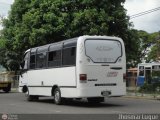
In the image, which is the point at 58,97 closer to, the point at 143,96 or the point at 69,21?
the point at 143,96

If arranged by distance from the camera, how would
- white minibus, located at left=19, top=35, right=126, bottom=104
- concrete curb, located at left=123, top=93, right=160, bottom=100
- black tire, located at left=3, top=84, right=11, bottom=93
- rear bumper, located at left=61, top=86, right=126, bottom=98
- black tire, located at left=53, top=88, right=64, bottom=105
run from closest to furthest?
rear bumper, located at left=61, top=86, right=126, bottom=98
white minibus, located at left=19, top=35, right=126, bottom=104
black tire, located at left=53, top=88, right=64, bottom=105
concrete curb, located at left=123, top=93, right=160, bottom=100
black tire, located at left=3, top=84, right=11, bottom=93

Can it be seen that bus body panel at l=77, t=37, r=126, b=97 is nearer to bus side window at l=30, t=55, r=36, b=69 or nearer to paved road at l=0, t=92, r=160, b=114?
paved road at l=0, t=92, r=160, b=114

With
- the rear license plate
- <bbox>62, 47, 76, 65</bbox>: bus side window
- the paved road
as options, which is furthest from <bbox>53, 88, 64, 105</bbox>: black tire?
the rear license plate

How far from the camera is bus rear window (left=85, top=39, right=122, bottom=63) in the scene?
823 inches

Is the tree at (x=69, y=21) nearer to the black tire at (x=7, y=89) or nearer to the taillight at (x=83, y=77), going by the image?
the black tire at (x=7, y=89)

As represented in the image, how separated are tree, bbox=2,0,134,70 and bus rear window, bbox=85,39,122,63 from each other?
15559 millimetres

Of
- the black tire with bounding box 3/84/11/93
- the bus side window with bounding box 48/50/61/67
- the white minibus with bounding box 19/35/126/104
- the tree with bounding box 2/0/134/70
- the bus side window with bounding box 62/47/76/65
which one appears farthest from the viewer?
the black tire with bounding box 3/84/11/93

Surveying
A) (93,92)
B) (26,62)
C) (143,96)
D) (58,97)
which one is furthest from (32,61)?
(143,96)

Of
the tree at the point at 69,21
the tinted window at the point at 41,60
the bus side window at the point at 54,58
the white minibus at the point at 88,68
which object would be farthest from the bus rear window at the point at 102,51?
the tree at the point at 69,21

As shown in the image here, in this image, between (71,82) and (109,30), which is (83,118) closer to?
(71,82)

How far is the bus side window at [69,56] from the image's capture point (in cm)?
2120

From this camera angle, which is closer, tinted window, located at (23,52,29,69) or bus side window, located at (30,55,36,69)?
bus side window, located at (30,55,36,69)

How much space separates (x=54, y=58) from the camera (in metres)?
23.2

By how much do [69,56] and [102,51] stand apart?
5.19 ft
